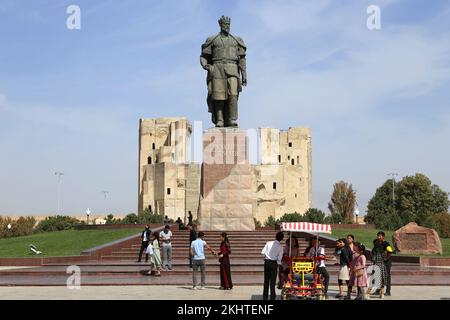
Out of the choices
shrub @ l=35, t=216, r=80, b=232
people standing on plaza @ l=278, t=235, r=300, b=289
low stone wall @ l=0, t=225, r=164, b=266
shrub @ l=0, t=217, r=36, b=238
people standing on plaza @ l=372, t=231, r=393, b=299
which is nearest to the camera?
people standing on plaza @ l=278, t=235, r=300, b=289

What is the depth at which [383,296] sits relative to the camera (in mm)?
12797

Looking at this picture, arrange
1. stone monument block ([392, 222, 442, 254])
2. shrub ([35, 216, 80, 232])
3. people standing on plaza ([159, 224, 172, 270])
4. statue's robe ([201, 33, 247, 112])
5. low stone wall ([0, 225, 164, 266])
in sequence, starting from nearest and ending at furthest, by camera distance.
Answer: people standing on plaza ([159, 224, 172, 270]) → low stone wall ([0, 225, 164, 266]) → stone monument block ([392, 222, 442, 254]) → statue's robe ([201, 33, 247, 112]) → shrub ([35, 216, 80, 232])

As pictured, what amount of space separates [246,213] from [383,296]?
12.4 meters

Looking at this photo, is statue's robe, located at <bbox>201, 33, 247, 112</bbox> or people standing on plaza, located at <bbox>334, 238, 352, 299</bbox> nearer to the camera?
people standing on plaza, located at <bbox>334, 238, 352, 299</bbox>

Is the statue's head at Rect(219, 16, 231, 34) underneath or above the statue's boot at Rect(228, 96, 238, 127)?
above

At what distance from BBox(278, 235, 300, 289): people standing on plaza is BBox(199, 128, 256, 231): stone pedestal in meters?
12.1

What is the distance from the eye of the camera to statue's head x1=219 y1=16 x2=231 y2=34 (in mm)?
25641

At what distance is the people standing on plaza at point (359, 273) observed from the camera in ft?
40.6

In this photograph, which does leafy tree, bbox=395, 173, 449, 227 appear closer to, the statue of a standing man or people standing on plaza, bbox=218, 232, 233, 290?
the statue of a standing man

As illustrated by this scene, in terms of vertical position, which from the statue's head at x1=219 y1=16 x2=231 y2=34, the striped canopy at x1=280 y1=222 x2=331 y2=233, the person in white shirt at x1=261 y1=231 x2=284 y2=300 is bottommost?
the person in white shirt at x1=261 y1=231 x2=284 y2=300

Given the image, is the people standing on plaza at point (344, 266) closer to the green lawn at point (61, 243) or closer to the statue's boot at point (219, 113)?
the green lawn at point (61, 243)

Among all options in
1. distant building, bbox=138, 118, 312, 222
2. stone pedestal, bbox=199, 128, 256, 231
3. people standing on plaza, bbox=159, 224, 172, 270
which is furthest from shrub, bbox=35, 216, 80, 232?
people standing on plaza, bbox=159, 224, 172, 270

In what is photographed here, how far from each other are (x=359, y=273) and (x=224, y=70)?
1455cm
